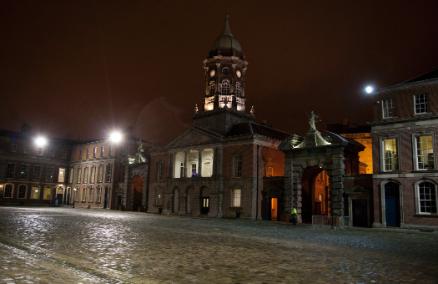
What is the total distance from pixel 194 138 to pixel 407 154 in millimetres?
27450

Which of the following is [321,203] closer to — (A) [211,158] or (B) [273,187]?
(B) [273,187]

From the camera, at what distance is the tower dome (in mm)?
51250

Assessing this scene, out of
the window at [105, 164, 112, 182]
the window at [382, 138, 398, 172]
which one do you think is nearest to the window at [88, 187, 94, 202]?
the window at [105, 164, 112, 182]

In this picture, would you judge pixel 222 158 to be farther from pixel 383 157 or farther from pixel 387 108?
pixel 387 108

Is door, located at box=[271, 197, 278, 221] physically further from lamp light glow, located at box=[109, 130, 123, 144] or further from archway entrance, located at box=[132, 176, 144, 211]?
archway entrance, located at box=[132, 176, 144, 211]

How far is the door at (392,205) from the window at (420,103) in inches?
252

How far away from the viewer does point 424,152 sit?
30422 mm

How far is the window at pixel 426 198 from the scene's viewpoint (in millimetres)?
29156

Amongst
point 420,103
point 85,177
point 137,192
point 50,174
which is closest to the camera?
point 420,103

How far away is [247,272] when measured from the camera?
389 inches

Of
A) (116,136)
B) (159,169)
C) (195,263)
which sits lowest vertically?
(195,263)

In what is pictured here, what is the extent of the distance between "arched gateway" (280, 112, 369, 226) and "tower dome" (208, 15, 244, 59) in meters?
17.5

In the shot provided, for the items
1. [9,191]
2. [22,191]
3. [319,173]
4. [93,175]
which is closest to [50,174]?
[22,191]

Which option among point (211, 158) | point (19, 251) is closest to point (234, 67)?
point (211, 158)
